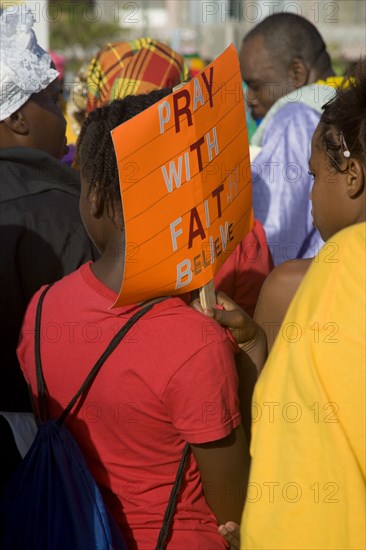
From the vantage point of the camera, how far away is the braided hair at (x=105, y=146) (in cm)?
213

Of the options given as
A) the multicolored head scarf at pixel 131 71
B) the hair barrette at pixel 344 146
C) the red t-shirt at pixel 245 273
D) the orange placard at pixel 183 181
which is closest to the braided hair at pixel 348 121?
the hair barrette at pixel 344 146

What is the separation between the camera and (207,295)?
83.5 inches

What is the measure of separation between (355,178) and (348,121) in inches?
5.8

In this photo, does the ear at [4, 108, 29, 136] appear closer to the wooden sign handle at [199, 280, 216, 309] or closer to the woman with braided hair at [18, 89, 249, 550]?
the woman with braided hair at [18, 89, 249, 550]

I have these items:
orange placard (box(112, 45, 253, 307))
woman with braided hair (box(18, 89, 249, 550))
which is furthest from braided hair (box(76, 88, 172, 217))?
orange placard (box(112, 45, 253, 307))

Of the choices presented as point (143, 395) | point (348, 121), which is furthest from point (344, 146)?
point (143, 395)

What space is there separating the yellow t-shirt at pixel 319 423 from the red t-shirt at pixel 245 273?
42.1 inches

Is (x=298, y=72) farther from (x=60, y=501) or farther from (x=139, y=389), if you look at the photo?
(x=60, y=501)

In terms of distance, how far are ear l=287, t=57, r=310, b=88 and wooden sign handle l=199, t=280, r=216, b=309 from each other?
242 centimetres

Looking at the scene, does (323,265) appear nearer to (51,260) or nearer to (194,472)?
(194,472)

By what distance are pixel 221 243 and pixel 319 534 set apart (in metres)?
0.86

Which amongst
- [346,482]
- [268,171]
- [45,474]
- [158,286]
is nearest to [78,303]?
[158,286]

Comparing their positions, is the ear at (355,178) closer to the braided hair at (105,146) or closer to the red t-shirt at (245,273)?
the braided hair at (105,146)

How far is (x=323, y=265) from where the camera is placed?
1.52 m
